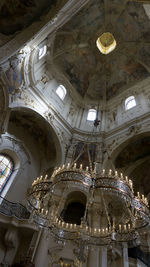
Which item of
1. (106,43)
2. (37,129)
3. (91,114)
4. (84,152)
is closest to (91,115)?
(91,114)

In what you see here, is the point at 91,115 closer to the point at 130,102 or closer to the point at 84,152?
the point at 130,102

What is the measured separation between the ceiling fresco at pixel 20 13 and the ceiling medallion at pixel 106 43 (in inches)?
399

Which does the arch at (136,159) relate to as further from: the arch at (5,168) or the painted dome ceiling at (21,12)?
the painted dome ceiling at (21,12)

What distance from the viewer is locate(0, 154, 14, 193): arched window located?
10.3m

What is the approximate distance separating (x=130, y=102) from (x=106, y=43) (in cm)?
533

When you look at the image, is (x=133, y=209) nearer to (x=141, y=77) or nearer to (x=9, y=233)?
(x=9, y=233)

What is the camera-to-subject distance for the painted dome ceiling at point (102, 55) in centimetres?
1269

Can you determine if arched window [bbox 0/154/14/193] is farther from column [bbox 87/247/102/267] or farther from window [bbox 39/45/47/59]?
window [bbox 39/45/47/59]

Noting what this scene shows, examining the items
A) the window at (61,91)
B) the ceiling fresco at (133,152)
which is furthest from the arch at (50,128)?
the ceiling fresco at (133,152)

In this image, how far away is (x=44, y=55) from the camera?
12.4 m

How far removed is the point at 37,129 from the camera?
1175cm

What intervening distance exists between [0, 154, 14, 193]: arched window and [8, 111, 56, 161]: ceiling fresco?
5.19ft

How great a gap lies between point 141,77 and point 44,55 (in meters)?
6.95

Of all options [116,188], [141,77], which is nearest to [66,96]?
[141,77]
